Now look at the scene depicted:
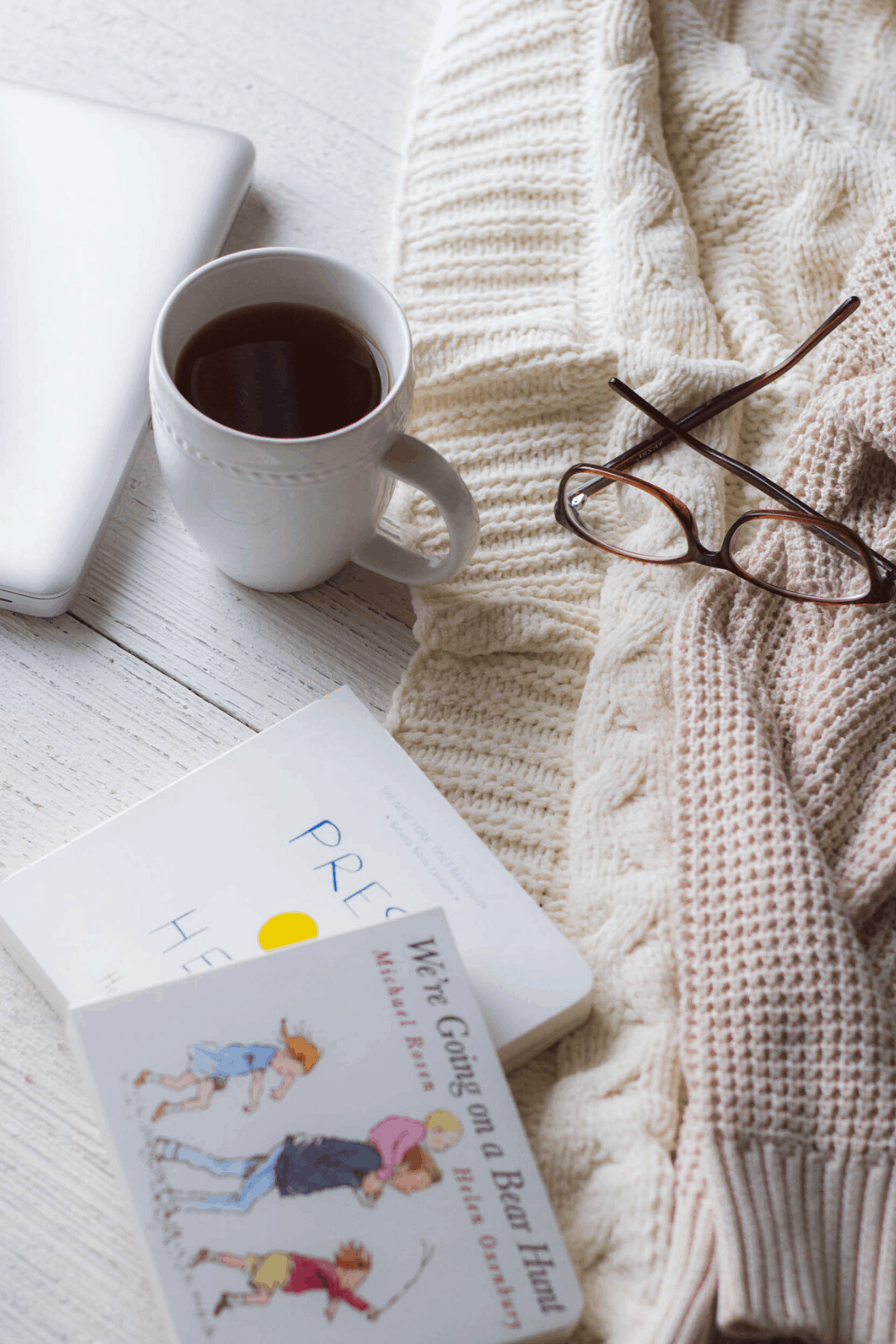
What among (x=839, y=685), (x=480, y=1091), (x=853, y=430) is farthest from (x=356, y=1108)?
(x=853, y=430)

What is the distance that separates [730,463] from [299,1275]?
46 cm

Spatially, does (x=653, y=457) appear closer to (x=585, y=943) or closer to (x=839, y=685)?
(x=839, y=685)

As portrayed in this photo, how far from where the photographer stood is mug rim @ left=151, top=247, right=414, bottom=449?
1.47 ft

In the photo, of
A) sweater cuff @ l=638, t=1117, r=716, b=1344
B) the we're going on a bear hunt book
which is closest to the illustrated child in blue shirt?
the we're going on a bear hunt book

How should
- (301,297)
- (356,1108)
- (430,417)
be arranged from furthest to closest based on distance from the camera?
(430,417)
(301,297)
(356,1108)

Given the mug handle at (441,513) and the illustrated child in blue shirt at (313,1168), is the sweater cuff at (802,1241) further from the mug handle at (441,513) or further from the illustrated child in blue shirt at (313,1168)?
the mug handle at (441,513)

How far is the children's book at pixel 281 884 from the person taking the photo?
473mm

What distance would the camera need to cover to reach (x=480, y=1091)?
17.2 inches

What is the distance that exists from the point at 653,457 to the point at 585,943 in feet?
0.95

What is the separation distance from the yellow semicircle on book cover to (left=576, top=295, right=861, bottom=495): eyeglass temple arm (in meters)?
0.29

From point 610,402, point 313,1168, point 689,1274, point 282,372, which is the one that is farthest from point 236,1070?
point 610,402

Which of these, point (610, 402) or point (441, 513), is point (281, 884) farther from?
point (610, 402)

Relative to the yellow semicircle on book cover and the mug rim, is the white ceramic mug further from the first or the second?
the yellow semicircle on book cover

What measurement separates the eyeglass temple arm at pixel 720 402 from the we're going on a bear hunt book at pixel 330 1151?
312 mm
